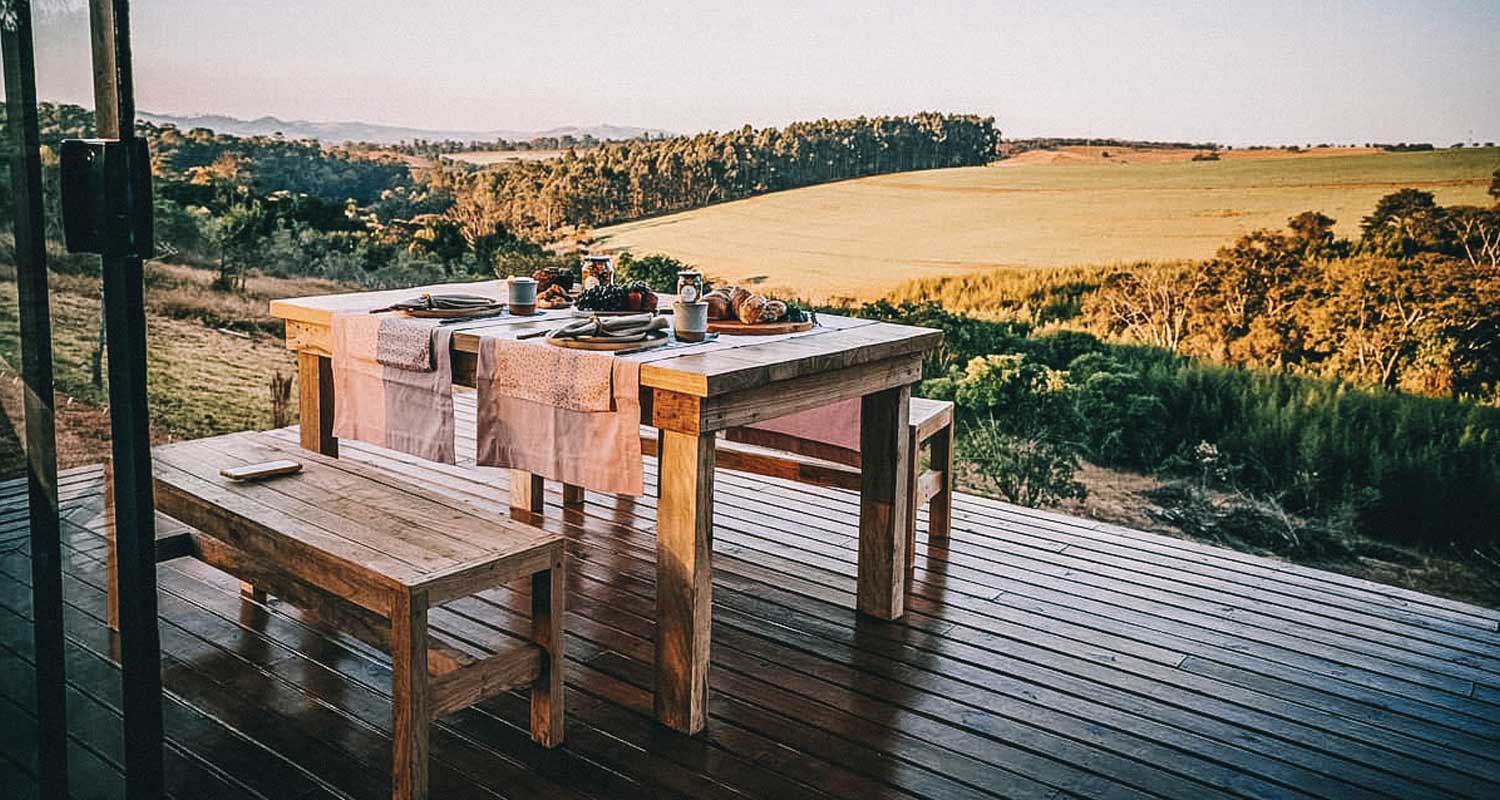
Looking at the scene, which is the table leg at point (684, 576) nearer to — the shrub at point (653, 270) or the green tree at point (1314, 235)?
the green tree at point (1314, 235)

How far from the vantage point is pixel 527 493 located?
4.08m

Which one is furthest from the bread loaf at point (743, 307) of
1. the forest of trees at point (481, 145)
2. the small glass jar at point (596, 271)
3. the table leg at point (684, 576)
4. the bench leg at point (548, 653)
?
the forest of trees at point (481, 145)

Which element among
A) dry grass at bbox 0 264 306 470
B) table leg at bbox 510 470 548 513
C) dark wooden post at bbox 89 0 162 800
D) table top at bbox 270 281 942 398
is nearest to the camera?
dark wooden post at bbox 89 0 162 800

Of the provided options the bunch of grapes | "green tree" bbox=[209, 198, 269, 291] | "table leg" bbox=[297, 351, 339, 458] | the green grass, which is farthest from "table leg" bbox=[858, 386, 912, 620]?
"green tree" bbox=[209, 198, 269, 291]

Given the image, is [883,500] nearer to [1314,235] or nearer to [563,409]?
[563,409]

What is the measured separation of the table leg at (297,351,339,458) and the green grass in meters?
3.54

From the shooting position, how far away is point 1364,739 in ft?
8.69

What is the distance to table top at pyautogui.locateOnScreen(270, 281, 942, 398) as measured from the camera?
2535mm

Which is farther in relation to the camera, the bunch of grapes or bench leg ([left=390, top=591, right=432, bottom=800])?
the bunch of grapes

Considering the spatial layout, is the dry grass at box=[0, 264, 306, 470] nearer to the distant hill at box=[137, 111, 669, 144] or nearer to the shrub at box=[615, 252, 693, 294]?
the distant hill at box=[137, 111, 669, 144]

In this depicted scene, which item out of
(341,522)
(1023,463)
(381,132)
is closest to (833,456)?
(341,522)

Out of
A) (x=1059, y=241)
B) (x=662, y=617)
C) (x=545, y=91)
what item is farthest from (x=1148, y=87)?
(x=662, y=617)

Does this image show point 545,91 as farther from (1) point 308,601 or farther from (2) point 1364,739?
(2) point 1364,739

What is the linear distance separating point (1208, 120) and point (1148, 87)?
0.32m
